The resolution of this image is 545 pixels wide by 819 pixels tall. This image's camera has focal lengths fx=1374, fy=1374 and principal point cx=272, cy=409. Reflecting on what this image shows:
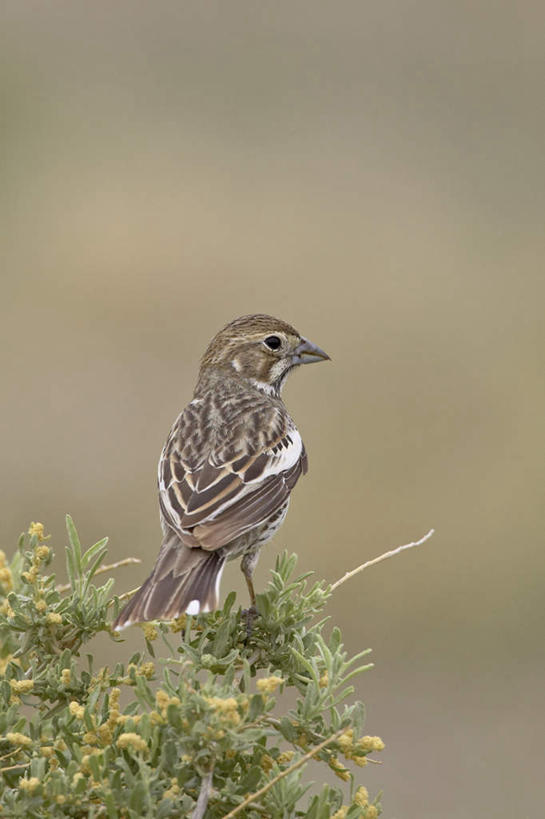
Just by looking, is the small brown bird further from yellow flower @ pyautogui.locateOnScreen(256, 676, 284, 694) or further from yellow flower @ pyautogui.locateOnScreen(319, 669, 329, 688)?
yellow flower @ pyautogui.locateOnScreen(256, 676, 284, 694)

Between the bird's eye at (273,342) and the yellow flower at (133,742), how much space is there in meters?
3.60

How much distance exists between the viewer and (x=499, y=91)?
26219mm

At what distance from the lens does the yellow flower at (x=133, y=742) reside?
286cm

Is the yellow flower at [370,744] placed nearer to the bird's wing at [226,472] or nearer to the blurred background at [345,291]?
the bird's wing at [226,472]

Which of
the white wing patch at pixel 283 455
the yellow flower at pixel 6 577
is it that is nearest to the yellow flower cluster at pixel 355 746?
the yellow flower at pixel 6 577

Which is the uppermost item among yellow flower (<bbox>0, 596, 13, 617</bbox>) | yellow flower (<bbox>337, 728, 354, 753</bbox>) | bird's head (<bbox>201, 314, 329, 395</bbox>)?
bird's head (<bbox>201, 314, 329, 395</bbox>)

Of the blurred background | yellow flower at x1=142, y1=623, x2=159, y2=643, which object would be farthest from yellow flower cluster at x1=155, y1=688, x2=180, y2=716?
the blurred background

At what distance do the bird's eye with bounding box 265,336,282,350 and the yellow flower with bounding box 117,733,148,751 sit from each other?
11.8ft

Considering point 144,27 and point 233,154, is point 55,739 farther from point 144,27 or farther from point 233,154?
point 144,27

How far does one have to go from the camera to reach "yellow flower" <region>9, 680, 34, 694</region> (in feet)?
10.6

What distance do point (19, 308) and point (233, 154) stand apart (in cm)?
631

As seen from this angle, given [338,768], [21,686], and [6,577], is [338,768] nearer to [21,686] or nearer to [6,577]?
[21,686]

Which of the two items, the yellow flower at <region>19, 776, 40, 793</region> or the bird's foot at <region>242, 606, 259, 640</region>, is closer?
the yellow flower at <region>19, 776, 40, 793</region>

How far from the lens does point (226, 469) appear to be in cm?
527
